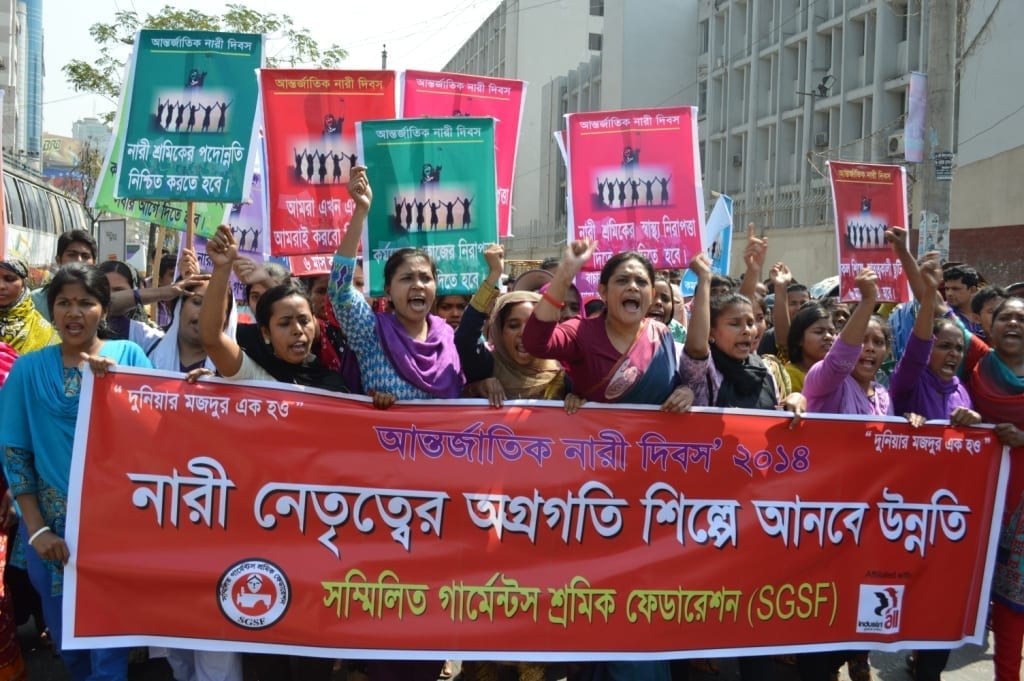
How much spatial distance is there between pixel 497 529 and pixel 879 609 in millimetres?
1616

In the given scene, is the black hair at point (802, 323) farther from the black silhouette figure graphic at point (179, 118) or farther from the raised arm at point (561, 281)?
the black silhouette figure graphic at point (179, 118)

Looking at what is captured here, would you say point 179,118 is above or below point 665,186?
above

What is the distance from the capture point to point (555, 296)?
3463mm

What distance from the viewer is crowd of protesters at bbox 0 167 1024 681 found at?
11.8 ft

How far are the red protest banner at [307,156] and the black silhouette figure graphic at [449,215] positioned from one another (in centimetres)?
75

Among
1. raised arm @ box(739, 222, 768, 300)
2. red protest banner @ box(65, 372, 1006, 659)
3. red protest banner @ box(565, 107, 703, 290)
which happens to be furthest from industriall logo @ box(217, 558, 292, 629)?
red protest banner @ box(565, 107, 703, 290)

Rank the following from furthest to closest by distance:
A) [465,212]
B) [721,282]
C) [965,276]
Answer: [721,282]
[965,276]
[465,212]

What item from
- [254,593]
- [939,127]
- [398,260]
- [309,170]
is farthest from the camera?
[939,127]

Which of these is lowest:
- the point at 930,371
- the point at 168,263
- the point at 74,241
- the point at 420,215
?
the point at 930,371

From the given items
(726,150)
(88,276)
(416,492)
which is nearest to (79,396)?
(88,276)

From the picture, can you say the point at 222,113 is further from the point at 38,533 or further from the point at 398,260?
the point at 38,533

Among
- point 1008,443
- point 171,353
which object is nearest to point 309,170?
point 171,353

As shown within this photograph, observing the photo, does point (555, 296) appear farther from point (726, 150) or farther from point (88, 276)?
point (726, 150)

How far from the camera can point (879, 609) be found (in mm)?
4016
